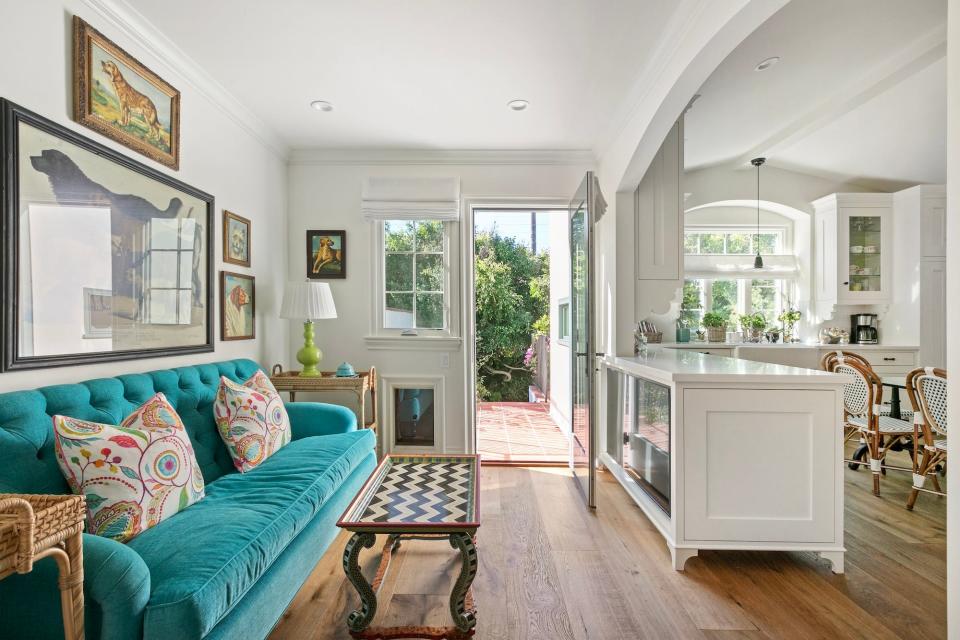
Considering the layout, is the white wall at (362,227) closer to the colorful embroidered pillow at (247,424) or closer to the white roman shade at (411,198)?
the white roman shade at (411,198)

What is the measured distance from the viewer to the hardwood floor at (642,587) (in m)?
1.81

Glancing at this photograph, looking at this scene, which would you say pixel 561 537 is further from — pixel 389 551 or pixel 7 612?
pixel 7 612

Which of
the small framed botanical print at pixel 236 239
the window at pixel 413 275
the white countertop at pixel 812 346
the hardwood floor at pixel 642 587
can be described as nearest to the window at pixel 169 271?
the small framed botanical print at pixel 236 239

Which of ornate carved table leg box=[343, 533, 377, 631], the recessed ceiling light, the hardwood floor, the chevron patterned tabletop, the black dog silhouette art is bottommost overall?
the hardwood floor

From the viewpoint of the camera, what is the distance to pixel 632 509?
117 inches

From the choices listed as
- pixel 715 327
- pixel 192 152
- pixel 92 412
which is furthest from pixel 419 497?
pixel 715 327

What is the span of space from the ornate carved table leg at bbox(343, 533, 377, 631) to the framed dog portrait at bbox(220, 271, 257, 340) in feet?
5.92

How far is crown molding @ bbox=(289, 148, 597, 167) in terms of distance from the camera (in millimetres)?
3865

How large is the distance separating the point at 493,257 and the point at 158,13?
563 cm

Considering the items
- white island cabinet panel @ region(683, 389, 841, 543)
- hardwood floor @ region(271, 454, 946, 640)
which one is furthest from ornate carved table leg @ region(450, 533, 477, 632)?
white island cabinet panel @ region(683, 389, 841, 543)

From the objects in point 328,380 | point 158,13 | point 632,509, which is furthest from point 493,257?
point 158,13

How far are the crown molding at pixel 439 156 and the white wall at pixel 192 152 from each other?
267 mm

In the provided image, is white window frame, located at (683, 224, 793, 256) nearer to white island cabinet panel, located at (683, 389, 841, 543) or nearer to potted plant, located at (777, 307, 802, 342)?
potted plant, located at (777, 307, 802, 342)

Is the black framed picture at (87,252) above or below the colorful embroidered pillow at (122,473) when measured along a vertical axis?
above
